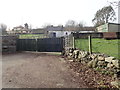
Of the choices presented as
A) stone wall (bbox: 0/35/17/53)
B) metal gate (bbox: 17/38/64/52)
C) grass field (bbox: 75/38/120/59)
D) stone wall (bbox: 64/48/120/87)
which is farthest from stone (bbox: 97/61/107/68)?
stone wall (bbox: 0/35/17/53)

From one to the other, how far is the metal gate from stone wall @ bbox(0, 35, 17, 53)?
585 mm

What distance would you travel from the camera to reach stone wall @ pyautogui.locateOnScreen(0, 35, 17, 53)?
1492cm

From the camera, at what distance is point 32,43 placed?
51.1ft

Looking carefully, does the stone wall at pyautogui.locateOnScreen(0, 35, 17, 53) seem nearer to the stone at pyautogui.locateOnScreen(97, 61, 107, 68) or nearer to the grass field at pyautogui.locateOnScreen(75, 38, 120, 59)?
the grass field at pyautogui.locateOnScreen(75, 38, 120, 59)

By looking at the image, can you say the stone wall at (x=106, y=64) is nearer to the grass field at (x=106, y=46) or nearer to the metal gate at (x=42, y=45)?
the grass field at (x=106, y=46)

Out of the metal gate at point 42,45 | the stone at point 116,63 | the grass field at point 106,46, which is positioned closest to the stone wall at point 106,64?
the stone at point 116,63

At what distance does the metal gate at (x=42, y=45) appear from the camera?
47.6 feet

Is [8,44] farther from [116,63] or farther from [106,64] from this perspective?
[116,63]

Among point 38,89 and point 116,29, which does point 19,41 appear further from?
point 116,29

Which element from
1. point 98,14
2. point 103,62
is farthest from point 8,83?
point 98,14

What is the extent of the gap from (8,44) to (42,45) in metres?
3.89

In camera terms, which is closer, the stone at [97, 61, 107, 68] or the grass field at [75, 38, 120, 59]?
the stone at [97, 61, 107, 68]

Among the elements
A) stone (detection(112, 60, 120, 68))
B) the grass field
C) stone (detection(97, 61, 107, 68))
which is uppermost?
the grass field

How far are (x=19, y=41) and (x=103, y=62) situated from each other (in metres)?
12.3
